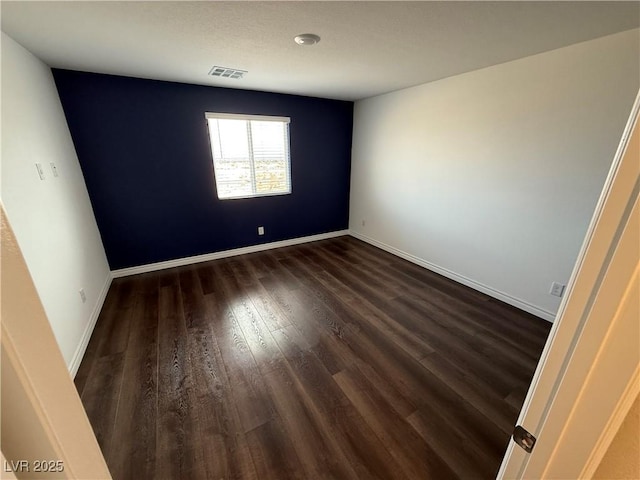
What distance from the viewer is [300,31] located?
5.85 feet

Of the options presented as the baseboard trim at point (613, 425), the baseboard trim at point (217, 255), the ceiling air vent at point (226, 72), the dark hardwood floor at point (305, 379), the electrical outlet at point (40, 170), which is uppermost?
the ceiling air vent at point (226, 72)


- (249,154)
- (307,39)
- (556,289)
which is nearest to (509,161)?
(556,289)

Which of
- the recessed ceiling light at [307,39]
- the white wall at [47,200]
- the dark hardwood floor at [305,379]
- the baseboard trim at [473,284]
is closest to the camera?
the dark hardwood floor at [305,379]

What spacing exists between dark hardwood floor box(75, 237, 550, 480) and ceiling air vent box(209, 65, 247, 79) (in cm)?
227

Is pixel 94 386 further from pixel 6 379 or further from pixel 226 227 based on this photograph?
pixel 226 227

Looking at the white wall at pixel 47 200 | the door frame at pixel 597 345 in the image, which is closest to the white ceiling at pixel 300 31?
the white wall at pixel 47 200

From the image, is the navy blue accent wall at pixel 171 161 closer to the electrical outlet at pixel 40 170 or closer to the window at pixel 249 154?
the window at pixel 249 154

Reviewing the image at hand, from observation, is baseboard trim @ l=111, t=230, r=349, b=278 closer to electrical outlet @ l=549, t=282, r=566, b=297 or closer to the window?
the window

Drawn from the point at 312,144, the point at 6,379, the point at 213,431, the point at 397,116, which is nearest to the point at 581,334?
the point at 6,379

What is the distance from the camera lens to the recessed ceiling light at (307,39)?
1.83 metres

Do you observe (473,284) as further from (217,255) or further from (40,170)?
(40,170)

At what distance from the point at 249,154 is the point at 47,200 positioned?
225cm

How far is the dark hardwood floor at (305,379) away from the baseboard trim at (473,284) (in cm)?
10

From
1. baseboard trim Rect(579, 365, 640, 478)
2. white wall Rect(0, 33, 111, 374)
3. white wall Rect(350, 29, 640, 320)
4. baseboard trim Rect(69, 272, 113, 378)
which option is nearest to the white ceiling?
white wall Rect(350, 29, 640, 320)
